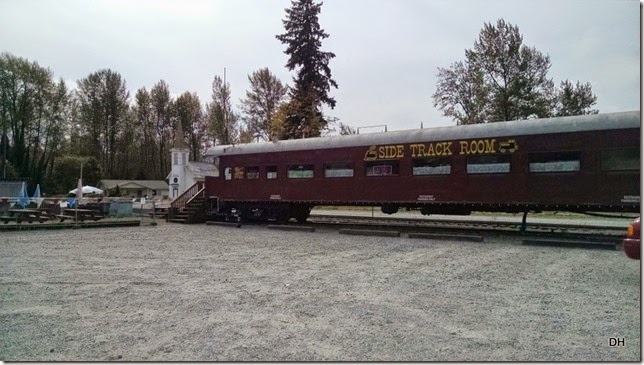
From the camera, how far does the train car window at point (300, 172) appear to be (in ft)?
55.8

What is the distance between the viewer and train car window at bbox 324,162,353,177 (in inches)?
627

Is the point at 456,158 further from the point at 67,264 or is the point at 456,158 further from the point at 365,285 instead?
the point at 67,264

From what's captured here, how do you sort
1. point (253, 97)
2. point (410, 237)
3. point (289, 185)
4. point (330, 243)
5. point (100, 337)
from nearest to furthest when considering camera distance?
point (100, 337) < point (330, 243) < point (410, 237) < point (289, 185) < point (253, 97)

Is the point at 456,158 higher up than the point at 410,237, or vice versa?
the point at 456,158

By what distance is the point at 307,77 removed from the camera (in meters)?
34.9

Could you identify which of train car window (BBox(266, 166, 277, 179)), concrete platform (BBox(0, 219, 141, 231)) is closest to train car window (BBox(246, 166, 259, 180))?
train car window (BBox(266, 166, 277, 179))

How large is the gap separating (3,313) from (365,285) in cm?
441

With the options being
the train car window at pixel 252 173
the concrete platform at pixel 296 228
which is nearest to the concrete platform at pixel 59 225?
the train car window at pixel 252 173

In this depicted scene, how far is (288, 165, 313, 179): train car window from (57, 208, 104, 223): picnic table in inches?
314

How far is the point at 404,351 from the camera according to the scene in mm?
3834

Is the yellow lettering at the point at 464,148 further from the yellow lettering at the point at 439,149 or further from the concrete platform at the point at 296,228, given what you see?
the concrete platform at the point at 296,228

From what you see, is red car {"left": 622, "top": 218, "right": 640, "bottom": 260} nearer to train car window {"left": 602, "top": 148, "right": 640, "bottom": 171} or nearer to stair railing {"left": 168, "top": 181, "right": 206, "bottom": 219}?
train car window {"left": 602, "top": 148, "right": 640, "bottom": 171}

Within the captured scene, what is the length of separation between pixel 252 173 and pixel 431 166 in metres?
8.07

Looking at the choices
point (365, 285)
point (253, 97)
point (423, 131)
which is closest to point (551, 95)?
point (423, 131)
